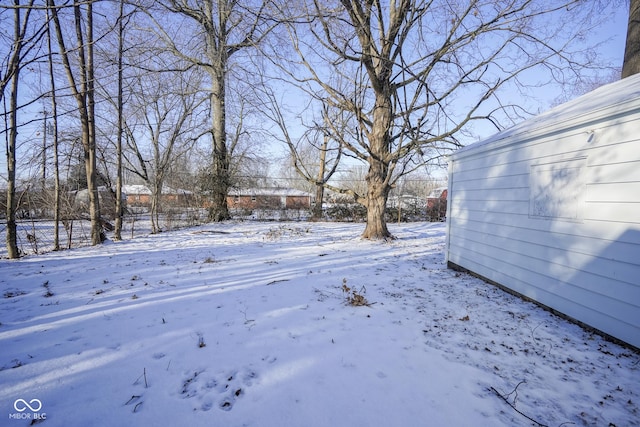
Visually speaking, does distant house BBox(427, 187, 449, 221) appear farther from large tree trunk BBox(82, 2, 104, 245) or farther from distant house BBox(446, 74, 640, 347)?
large tree trunk BBox(82, 2, 104, 245)

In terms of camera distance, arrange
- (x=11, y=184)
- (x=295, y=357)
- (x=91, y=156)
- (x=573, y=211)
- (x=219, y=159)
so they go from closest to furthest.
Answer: (x=295, y=357) < (x=573, y=211) < (x=11, y=184) < (x=91, y=156) < (x=219, y=159)

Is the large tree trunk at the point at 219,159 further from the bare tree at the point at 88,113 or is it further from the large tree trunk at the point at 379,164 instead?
the large tree trunk at the point at 379,164

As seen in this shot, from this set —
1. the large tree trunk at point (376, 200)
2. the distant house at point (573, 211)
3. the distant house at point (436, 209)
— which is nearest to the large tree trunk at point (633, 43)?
the distant house at point (573, 211)

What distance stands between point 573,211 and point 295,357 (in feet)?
10.5

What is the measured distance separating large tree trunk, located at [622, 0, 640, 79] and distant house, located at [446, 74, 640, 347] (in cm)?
395

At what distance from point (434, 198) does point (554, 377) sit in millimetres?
14506

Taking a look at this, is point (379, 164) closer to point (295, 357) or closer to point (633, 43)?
point (295, 357)

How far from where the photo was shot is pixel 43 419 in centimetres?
150

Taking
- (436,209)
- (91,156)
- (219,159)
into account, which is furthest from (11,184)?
(436,209)

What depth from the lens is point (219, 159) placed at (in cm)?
1363

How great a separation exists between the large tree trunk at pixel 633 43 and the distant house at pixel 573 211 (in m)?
3.95

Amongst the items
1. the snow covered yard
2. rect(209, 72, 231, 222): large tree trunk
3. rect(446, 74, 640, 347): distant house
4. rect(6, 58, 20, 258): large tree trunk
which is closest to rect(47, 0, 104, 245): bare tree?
rect(6, 58, 20, 258): large tree trunk

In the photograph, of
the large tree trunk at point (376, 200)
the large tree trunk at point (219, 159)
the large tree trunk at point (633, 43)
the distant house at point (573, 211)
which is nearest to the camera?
the distant house at point (573, 211)

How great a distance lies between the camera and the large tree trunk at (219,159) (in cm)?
1315
